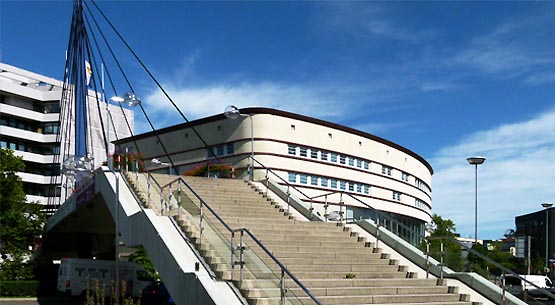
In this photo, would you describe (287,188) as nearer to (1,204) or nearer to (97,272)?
(97,272)

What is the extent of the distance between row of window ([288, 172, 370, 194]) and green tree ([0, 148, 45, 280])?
1862 centimetres

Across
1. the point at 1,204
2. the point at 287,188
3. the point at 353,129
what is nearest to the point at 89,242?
the point at 1,204

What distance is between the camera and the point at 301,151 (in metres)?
44.8

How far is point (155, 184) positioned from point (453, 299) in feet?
25.7

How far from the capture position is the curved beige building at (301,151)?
141 feet

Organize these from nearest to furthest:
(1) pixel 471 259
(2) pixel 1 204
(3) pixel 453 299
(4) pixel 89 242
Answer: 1. (3) pixel 453 299
2. (1) pixel 471 259
3. (2) pixel 1 204
4. (4) pixel 89 242

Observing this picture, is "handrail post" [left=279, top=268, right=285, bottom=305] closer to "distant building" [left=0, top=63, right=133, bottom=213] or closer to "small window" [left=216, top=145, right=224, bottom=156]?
"small window" [left=216, top=145, right=224, bottom=156]

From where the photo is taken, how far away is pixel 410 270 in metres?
13.3

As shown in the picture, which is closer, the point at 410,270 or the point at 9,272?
the point at 410,270

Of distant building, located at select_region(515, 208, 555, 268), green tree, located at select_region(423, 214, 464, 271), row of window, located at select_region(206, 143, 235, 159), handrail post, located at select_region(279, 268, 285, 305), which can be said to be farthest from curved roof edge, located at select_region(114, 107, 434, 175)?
distant building, located at select_region(515, 208, 555, 268)

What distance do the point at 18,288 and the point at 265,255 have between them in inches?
841

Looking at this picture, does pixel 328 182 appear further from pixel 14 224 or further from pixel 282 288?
pixel 282 288

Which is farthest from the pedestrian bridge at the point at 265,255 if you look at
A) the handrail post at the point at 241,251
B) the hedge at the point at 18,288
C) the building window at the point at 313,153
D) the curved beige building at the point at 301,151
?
the building window at the point at 313,153

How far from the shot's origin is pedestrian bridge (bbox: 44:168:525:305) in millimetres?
10344
